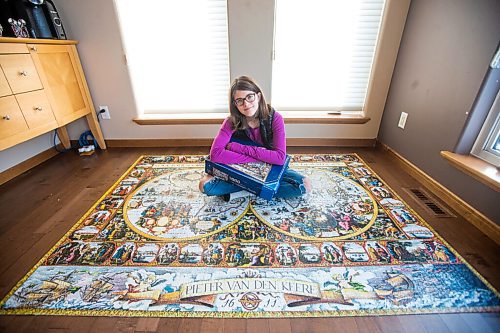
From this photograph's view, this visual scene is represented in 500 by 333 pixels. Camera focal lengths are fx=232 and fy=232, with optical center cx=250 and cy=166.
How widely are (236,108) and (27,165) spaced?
1831mm

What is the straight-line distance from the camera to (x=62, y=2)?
1744 millimetres

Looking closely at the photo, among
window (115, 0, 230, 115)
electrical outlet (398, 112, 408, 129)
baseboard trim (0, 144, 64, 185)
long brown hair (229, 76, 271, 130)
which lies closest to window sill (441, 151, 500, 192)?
electrical outlet (398, 112, 408, 129)

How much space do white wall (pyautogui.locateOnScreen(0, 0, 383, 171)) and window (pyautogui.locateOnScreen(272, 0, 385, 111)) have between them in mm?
147

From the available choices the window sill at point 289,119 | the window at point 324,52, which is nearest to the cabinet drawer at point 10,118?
the window sill at point 289,119

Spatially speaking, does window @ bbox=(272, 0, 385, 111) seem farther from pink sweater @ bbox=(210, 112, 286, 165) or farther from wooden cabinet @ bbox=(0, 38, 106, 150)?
wooden cabinet @ bbox=(0, 38, 106, 150)

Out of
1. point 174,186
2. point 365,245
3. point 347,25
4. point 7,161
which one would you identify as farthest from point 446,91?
point 7,161

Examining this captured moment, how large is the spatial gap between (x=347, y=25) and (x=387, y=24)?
0.29 m

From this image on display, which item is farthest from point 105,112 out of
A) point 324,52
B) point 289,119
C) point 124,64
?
point 324,52

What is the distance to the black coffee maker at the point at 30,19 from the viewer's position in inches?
57.4

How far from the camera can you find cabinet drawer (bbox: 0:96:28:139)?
133 cm

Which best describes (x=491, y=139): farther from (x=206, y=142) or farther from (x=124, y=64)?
(x=124, y=64)

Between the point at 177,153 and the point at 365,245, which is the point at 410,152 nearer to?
the point at 365,245

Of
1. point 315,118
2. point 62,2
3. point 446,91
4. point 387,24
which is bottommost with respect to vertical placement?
point 315,118

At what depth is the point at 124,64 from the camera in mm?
1936
